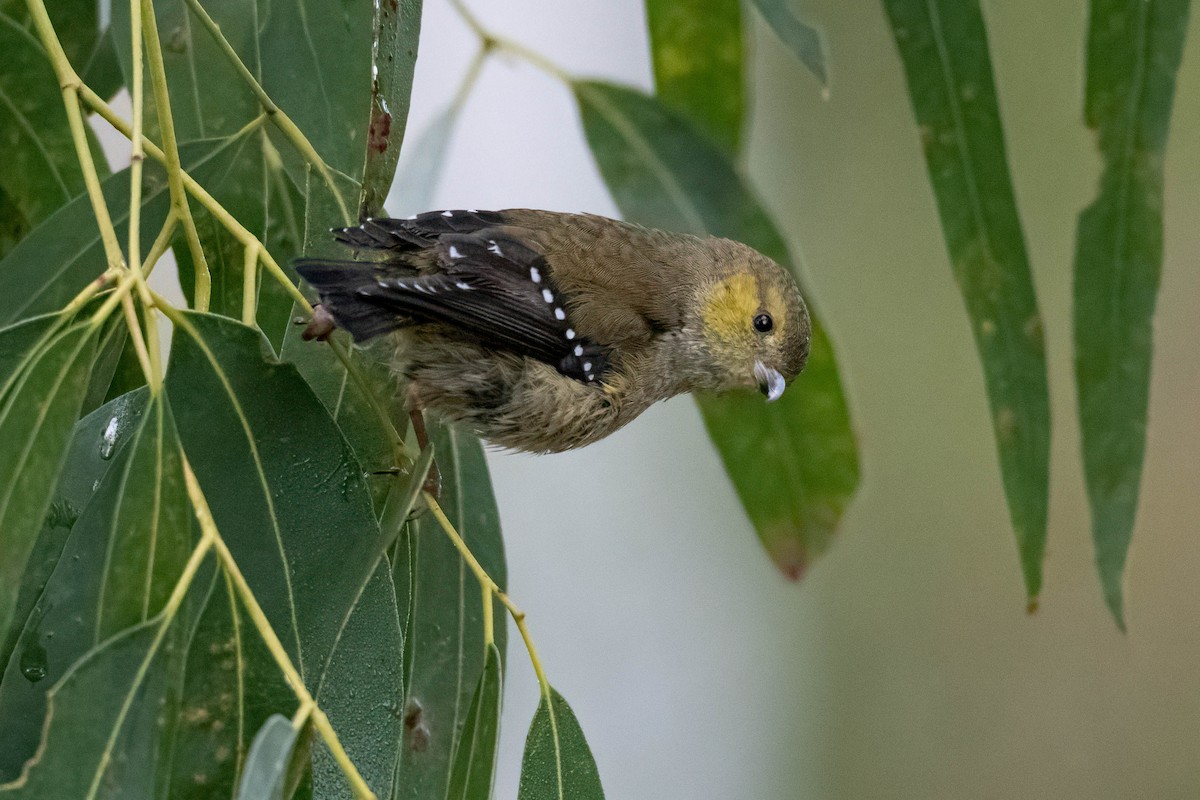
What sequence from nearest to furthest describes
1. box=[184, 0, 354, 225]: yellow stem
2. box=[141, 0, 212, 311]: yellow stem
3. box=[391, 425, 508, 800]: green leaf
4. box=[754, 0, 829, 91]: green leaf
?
box=[141, 0, 212, 311]: yellow stem, box=[184, 0, 354, 225]: yellow stem, box=[391, 425, 508, 800]: green leaf, box=[754, 0, 829, 91]: green leaf

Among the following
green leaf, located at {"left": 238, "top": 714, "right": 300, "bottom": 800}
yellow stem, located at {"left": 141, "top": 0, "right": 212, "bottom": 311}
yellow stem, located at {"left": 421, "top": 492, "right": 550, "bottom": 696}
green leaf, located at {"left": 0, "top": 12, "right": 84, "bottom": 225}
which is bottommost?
green leaf, located at {"left": 238, "top": 714, "right": 300, "bottom": 800}

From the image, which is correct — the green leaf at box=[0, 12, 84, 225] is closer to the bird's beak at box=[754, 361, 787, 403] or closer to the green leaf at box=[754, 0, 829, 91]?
the green leaf at box=[754, 0, 829, 91]

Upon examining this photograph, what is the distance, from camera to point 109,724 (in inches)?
32.0

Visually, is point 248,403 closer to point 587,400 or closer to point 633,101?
point 587,400

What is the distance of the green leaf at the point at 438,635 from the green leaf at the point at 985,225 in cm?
58

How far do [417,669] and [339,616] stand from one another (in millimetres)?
272

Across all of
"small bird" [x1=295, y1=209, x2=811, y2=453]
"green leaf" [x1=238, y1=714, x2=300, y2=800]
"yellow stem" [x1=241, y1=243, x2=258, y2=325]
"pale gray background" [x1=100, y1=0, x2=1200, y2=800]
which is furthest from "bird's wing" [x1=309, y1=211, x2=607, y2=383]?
"pale gray background" [x1=100, y1=0, x2=1200, y2=800]

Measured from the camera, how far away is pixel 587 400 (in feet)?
4.78

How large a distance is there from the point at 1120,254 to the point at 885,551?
10.9 ft

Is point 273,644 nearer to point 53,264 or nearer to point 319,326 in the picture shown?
point 319,326

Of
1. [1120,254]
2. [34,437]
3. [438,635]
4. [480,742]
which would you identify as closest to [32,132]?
[34,437]

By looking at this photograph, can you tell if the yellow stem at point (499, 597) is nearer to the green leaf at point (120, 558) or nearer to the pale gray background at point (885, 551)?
the green leaf at point (120, 558)

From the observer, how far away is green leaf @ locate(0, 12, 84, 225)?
1276 mm

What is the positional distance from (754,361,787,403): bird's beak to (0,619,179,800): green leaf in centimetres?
92
